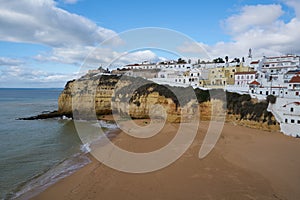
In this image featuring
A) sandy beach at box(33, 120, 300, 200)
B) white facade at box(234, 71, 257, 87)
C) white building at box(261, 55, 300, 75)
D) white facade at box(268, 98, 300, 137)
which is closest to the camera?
sandy beach at box(33, 120, 300, 200)

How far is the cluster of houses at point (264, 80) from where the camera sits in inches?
744

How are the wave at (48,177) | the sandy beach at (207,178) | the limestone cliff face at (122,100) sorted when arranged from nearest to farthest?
the sandy beach at (207,178) → the wave at (48,177) → the limestone cliff face at (122,100)

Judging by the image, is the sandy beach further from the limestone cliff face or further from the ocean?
the limestone cliff face

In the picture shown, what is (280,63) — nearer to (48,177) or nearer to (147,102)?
(147,102)

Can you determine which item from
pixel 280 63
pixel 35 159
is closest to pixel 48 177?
pixel 35 159

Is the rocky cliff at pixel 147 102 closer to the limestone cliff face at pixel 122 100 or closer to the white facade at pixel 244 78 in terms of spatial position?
the limestone cliff face at pixel 122 100

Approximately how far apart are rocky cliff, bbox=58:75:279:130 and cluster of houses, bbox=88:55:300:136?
1.29 meters

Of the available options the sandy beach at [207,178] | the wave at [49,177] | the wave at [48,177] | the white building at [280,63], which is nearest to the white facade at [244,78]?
the white building at [280,63]

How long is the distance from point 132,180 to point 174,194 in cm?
244

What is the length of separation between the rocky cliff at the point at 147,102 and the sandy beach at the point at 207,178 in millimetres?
5999

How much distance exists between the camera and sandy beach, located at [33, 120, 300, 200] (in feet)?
31.4

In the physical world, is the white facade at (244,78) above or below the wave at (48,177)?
above

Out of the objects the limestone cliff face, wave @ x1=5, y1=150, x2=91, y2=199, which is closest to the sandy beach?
wave @ x1=5, y1=150, x2=91, y2=199

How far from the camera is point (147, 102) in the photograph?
98.1ft
